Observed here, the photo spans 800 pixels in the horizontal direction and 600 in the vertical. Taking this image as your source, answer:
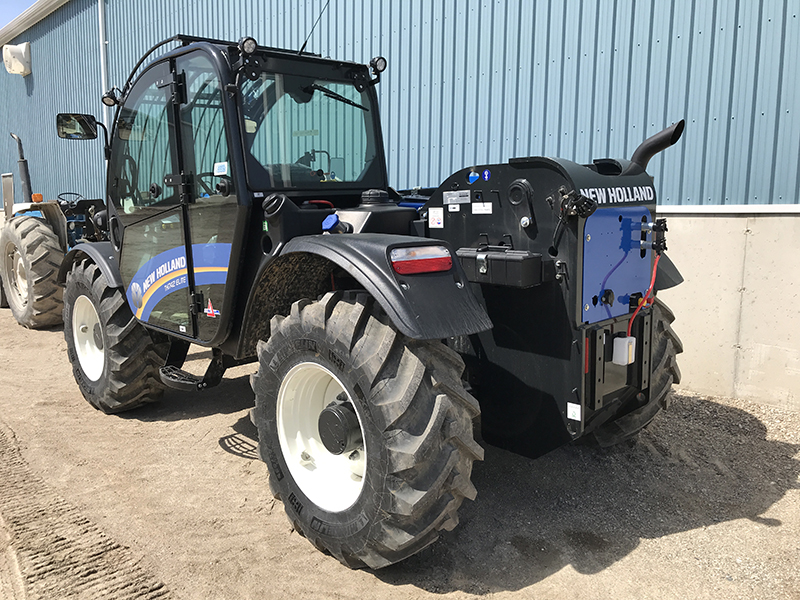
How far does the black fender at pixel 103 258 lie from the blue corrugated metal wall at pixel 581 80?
3.41 meters

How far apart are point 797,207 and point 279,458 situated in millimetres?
4057

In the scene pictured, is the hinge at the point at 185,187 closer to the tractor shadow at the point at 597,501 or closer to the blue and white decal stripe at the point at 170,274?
the blue and white decal stripe at the point at 170,274

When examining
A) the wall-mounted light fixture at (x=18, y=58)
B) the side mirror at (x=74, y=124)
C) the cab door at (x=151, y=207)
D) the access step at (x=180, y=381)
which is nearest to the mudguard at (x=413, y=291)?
the cab door at (x=151, y=207)

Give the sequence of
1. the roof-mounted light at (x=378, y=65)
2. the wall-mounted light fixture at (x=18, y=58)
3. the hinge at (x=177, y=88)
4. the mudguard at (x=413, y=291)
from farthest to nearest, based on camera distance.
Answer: the wall-mounted light fixture at (x=18, y=58) → the roof-mounted light at (x=378, y=65) → the hinge at (x=177, y=88) → the mudguard at (x=413, y=291)

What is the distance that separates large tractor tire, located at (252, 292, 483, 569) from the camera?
2508mm

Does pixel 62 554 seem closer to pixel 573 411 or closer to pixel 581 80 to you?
pixel 573 411

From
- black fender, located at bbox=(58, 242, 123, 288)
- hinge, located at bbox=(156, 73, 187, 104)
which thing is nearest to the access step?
black fender, located at bbox=(58, 242, 123, 288)

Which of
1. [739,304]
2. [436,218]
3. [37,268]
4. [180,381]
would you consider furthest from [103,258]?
[739,304]

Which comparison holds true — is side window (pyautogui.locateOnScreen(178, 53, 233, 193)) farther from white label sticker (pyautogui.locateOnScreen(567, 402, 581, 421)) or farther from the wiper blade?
white label sticker (pyautogui.locateOnScreen(567, 402, 581, 421))

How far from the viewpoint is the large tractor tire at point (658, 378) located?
141 inches

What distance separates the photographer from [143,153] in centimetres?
413

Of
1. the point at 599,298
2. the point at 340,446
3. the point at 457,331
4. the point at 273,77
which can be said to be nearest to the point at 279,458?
the point at 340,446

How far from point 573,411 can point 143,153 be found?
123 inches

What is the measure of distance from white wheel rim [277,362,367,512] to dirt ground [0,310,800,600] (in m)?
0.28
